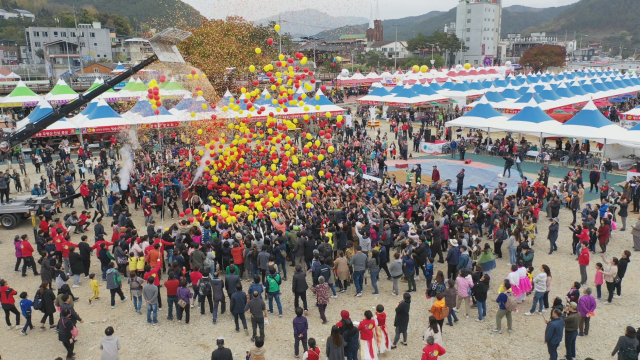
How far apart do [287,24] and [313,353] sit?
660cm

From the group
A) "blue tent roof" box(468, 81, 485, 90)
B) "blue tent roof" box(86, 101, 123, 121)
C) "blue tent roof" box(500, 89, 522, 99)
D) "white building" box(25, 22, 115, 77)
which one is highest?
"white building" box(25, 22, 115, 77)

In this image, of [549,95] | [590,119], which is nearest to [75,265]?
[590,119]

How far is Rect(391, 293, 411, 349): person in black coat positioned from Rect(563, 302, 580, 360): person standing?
7.79ft

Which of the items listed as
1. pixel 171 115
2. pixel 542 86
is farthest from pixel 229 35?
pixel 542 86

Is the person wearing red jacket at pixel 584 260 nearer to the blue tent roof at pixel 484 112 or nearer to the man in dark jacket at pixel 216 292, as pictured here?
the man in dark jacket at pixel 216 292

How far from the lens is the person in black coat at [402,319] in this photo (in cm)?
743

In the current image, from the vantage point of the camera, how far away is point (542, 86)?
108ft

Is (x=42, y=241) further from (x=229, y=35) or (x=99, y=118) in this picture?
(x=229, y=35)

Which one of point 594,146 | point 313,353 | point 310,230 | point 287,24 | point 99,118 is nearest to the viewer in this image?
point 313,353

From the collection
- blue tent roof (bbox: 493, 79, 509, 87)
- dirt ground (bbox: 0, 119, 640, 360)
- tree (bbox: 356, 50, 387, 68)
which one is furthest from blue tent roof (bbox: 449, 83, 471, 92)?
tree (bbox: 356, 50, 387, 68)

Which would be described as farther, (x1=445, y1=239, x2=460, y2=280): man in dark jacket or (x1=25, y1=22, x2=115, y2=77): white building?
(x1=25, y1=22, x2=115, y2=77): white building

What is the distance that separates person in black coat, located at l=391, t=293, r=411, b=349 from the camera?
24.4 ft

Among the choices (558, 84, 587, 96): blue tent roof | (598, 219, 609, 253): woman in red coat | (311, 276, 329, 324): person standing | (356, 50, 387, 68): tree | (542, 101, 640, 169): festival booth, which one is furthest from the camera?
(356, 50, 387, 68): tree

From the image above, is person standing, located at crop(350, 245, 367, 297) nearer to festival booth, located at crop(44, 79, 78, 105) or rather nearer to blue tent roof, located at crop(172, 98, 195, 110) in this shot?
blue tent roof, located at crop(172, 98, 195, 110)
